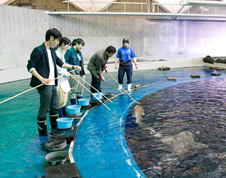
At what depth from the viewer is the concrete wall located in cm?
1049

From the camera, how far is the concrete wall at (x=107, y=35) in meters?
10.5

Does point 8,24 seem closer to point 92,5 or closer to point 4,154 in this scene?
point 92,5

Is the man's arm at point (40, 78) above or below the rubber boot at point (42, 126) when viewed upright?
above

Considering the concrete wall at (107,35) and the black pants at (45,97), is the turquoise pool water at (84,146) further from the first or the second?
the concrete wall at (107,35)

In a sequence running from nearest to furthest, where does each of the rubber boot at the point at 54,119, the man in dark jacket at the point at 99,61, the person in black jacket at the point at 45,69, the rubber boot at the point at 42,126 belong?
the person in black jacket at the point at 45,69
the rubber boot at the point at 42,126
the rubber boot at the point at 54,119
the man in dark jacket at the point at 99,61

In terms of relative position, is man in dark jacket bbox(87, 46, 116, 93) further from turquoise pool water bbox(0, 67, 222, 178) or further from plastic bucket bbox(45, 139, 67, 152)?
plastic bucket bbox(45, 139, 67, 152)

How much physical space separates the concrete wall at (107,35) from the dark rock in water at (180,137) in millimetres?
7300

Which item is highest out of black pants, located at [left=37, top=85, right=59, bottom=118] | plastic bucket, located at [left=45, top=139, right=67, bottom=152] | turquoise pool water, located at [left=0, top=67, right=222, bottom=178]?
black pants, located at [left=37, top=85, right=59, bottom=118]

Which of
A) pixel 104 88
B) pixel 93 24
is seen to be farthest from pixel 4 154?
pixel 93 24

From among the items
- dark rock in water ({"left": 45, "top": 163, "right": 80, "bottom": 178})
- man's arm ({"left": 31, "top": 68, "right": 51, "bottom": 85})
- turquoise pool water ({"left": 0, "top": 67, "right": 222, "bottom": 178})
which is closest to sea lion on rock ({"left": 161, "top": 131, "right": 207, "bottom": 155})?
turquoise pool water ({"left": 0, "top": 67, "right": 222, "bottom": 178})

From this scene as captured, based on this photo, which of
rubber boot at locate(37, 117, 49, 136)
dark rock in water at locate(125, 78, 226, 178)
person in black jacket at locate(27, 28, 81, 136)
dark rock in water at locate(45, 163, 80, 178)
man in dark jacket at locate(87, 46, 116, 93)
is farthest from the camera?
man in dark jacket at locate(87, 46, 116, 93)

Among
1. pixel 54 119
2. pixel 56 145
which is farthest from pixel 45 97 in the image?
pixel 56 145

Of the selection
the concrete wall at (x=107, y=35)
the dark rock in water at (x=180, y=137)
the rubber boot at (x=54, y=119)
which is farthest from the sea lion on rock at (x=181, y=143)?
the concrete wall at (x=107, y=35)

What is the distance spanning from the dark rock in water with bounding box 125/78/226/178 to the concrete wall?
7.30 meters
